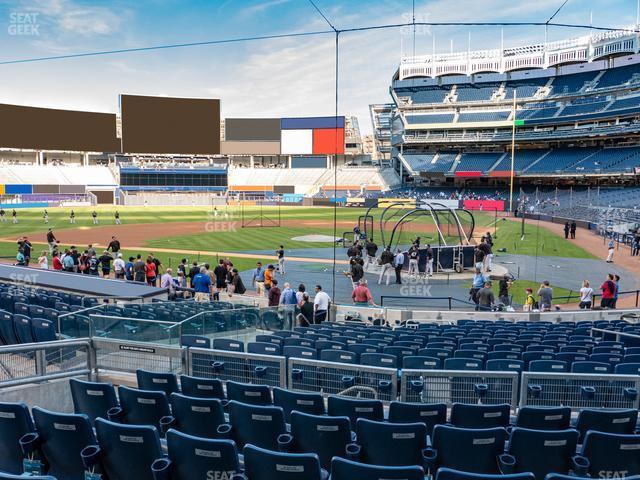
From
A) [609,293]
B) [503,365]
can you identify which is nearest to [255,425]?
[503,365]

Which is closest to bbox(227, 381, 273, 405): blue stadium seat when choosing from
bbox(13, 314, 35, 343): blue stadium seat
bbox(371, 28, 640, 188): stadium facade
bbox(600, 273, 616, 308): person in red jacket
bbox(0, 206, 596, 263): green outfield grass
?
bbox(13, 314, 35, 343): blue stadium seat

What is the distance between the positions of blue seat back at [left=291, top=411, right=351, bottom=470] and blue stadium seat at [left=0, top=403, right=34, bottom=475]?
244cm

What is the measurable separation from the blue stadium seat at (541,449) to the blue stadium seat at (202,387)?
10.6 feet

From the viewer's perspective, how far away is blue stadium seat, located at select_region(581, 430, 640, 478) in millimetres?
4211

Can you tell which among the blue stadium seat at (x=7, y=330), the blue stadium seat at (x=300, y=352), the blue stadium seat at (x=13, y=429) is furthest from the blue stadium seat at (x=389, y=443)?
the blue stadium seat at (x=7, y=330)

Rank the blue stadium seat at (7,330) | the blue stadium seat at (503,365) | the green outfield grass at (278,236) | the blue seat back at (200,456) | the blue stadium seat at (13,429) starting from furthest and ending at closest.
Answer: the green outfield grass at (278,236) → the blue stadium seat at (7,330) → the blue stadium seat at (503,365) → the blue stadium seat at (13,429) → the blue seat back at (200,456)

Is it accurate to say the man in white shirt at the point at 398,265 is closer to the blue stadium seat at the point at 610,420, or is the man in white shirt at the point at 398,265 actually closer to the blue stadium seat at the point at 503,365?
the blue stadium seat at the point at 503,365

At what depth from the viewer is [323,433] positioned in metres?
4.57

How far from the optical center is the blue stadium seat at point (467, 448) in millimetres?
4266

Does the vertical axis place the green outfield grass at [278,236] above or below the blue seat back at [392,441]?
above

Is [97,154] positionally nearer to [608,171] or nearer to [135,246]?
[135,246]

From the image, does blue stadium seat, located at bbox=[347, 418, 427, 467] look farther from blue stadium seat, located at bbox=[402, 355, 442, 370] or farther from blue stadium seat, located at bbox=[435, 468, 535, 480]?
blue stadium seat, located at bbox=[402, 355, 442, 370]

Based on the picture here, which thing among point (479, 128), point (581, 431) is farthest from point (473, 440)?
point (479, 128)

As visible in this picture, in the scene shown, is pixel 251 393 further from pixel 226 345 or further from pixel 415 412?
pixel 226 345
